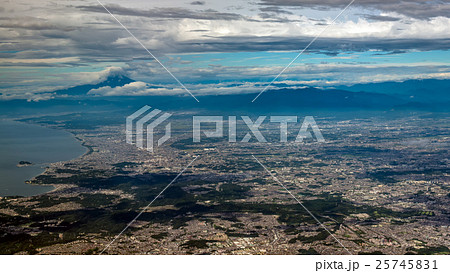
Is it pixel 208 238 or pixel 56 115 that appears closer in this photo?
pixel 208 238

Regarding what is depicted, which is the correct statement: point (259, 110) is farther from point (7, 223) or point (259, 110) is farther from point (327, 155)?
point (7, 223)

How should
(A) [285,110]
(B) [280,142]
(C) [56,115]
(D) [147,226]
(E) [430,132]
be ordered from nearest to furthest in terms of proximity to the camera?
(D) [147,226] → (B) [280,142] → (E) [430,132] → (C) [56,115] → (A) [285,110]

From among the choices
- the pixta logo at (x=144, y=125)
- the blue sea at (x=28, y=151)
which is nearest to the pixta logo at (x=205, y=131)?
the pixta logo at (x=144, y=125)

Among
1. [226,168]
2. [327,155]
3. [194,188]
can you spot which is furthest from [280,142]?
[194,188]

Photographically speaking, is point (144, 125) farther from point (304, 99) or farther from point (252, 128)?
point (304, 99)

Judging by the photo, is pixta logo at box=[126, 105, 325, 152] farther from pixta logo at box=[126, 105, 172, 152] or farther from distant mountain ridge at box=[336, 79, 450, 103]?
distant mountain ridge at box=[336, 79, 450, 103]

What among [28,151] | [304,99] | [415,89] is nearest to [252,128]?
[28,151]
